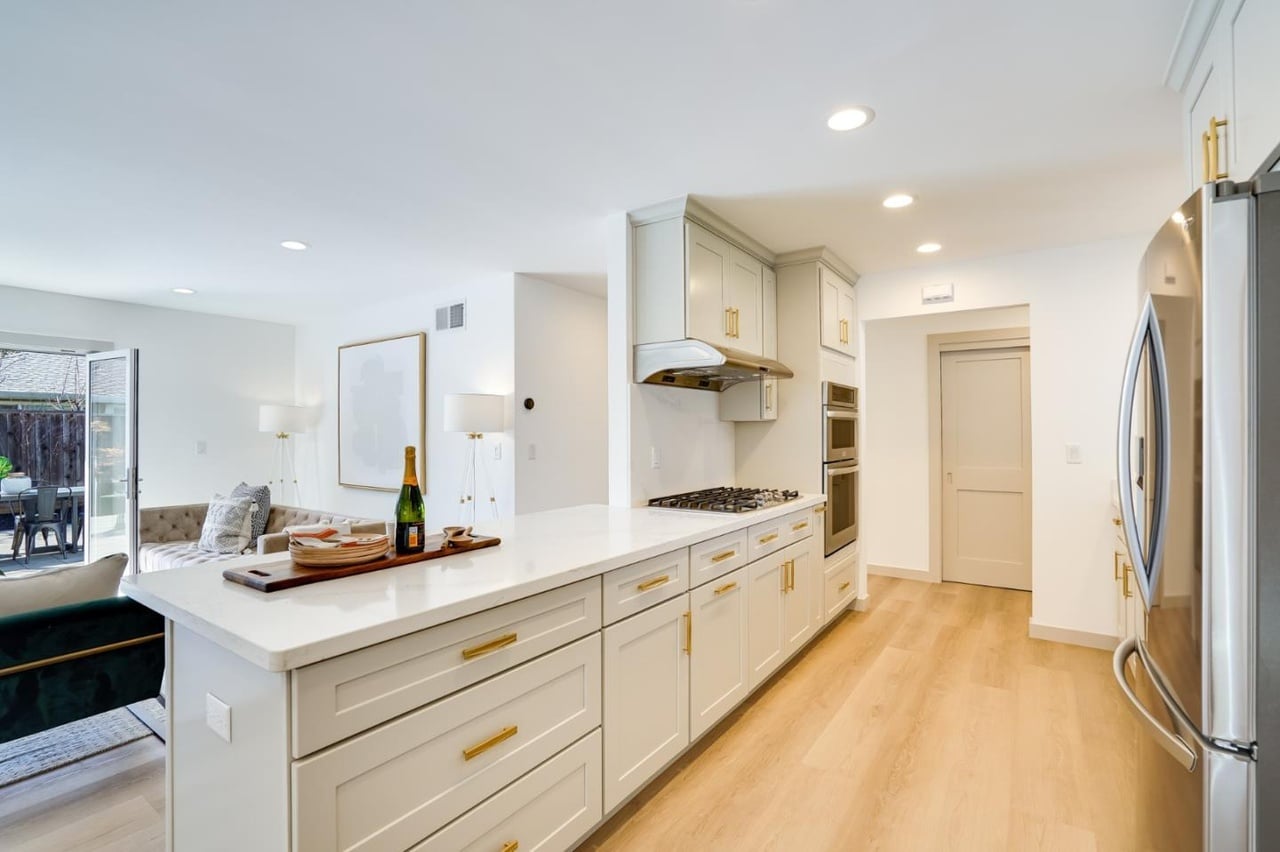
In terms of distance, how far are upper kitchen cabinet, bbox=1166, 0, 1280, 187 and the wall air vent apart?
4146mm

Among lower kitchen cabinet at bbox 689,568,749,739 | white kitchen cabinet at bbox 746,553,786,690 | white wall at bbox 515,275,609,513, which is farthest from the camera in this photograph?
white wall at bbox 515,275,609,513

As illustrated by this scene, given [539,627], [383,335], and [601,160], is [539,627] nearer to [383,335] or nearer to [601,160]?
[601,160]

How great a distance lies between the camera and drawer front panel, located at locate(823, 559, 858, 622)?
3.63 metres

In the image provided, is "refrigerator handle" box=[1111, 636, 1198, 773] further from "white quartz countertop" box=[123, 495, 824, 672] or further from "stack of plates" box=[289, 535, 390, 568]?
"stack of plates" box=[289, 535, 390, 568]

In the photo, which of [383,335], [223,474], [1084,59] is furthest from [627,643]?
[223,474]

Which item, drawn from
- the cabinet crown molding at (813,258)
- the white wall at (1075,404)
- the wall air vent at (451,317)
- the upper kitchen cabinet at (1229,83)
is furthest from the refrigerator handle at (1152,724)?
the wall air vent at (451,317)

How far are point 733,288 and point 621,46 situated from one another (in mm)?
1707

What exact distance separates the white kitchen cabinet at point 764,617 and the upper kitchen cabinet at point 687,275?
3.82ft

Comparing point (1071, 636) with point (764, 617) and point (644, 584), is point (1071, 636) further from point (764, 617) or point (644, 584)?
point (644, 584)

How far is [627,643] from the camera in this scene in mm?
1922

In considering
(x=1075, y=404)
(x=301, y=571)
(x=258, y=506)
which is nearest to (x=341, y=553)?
(x=301, y=571)

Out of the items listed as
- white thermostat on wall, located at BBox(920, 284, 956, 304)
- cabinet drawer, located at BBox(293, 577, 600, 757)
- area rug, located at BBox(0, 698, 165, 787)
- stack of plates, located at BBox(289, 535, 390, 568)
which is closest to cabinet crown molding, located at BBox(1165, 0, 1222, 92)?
white thermostat on wall, located at BBox(920, 284, 956, 304)

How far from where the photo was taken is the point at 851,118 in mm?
2129

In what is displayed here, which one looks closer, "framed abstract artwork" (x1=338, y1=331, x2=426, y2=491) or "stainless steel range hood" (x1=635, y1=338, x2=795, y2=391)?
"stainless steel range hood" (x1=635, y1=338, x2=795, y2=391)
